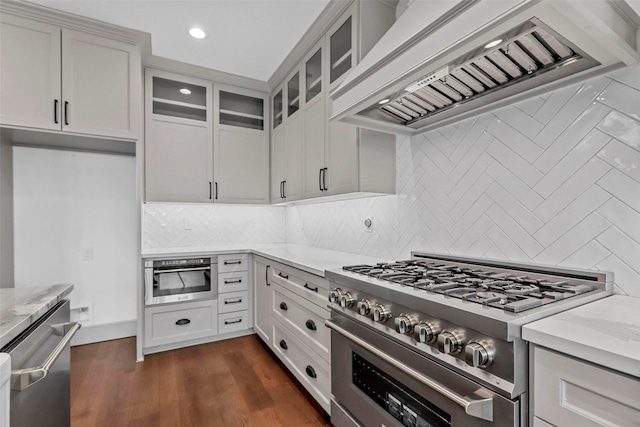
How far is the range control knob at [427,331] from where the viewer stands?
982mm

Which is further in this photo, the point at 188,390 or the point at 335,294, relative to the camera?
the point at 188,390

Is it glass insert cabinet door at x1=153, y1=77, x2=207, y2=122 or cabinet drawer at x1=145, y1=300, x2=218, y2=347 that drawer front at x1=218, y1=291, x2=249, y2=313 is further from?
glass insert cabinet door at x1=153, y1=77, x2=207, y2=122

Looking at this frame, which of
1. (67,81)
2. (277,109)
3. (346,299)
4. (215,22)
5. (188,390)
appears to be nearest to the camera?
(346,299)

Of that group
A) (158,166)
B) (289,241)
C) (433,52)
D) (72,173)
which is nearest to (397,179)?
(433,52)

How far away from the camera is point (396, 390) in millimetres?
1170

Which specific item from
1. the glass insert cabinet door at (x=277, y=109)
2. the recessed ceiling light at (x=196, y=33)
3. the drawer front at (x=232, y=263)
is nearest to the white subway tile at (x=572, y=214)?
the drawer front at (x=232, y=263)

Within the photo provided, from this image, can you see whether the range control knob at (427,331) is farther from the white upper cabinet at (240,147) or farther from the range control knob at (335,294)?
the white upper cabinet at (240,147)

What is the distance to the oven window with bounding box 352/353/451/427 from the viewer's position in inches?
40.6

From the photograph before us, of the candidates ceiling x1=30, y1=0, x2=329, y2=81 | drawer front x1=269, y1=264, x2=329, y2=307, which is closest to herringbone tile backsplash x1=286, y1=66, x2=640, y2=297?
drawer front x1=269, y1=264, x2=329, y2=307

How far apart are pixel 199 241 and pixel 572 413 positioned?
321 cm

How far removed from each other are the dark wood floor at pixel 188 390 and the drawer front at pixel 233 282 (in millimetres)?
512

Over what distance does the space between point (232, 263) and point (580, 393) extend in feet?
8.70

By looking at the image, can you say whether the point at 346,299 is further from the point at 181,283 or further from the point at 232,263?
the point at 181,283

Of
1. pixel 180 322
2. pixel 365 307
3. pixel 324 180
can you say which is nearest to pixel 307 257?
pixel 324 180
